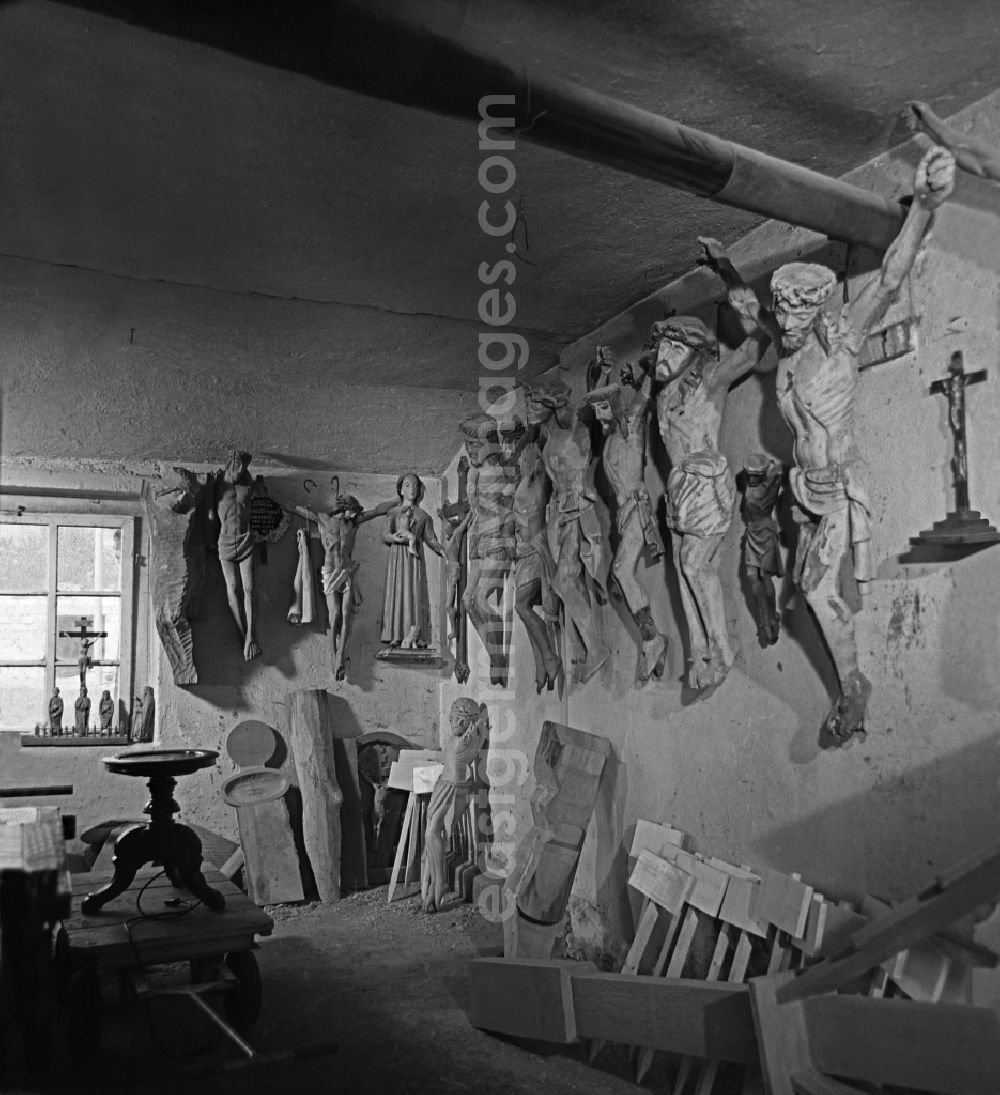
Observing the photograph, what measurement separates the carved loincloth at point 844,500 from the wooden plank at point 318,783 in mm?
3740

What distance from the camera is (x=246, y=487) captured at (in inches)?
229

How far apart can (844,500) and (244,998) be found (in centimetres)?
287

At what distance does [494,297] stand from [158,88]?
1961mm

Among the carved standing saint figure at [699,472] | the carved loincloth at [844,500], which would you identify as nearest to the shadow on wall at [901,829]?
the carved loincloth at [844,500]

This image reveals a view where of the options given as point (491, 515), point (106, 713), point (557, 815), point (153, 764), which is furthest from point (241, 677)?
point (557, 815)

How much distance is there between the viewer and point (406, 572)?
249 inches

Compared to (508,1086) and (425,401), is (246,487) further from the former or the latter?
(508,1086)

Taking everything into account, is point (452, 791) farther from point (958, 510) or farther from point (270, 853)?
point (958, 510)

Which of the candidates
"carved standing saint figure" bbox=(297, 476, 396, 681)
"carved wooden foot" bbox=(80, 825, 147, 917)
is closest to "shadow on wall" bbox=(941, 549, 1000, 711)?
"carved wooden foot" bbox=(80, 825, 147, 917)

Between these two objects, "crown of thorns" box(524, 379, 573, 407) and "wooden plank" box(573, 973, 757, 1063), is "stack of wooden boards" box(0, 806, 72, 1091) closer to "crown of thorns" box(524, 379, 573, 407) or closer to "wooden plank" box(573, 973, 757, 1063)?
"wooden plank" box(573, 973, 757, 1063)

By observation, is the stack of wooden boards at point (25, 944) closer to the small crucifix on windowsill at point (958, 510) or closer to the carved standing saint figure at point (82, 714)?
the small crucifix on windowsill at point (958, 510)

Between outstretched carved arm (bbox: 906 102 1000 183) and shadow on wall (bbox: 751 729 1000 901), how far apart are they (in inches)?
56.3

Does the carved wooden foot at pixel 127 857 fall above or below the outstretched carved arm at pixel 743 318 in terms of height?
below

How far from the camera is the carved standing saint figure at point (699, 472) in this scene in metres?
3.46
